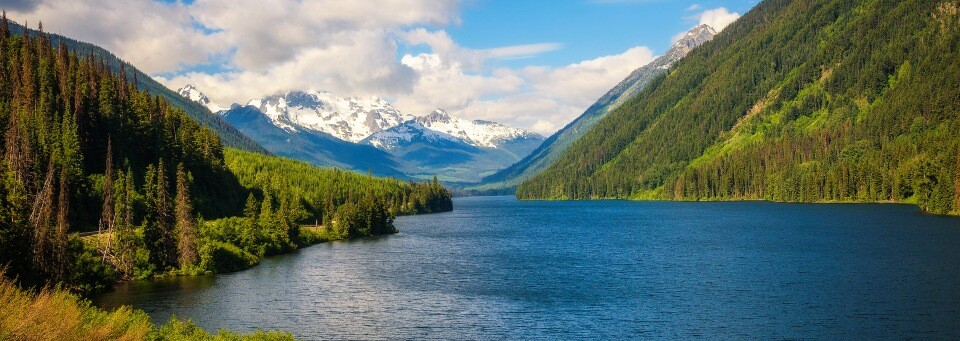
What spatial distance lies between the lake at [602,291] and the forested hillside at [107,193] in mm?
6651

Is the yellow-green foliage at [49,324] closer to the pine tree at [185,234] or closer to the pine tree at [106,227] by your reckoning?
the pine tree at [106,227]

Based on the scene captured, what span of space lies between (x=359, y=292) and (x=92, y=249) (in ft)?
120

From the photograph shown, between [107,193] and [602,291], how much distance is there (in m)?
76.5

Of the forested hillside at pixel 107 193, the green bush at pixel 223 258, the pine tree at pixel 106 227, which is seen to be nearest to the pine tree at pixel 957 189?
the forested hillside at pixel 107 193

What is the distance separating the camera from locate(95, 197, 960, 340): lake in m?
70.2

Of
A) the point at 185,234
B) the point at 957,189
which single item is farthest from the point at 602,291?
the point at 957,189

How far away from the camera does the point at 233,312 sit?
78.9 meters

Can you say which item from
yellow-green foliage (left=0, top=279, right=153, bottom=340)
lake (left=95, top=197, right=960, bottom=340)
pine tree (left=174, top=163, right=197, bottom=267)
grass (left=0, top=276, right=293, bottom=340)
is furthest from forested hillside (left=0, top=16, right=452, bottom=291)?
yellow-green foliage (left=0, top=279, right=153, bottom=340)

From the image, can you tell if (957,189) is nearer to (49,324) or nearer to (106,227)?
(106,227)

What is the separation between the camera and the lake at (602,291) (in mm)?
70188

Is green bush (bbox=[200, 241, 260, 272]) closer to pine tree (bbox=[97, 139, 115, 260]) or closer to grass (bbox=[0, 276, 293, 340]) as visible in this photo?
pine tree (bbox=[97, 139, 115, 260])

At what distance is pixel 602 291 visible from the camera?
90.3 m

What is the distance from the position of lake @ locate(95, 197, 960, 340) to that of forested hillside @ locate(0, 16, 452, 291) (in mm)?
6651

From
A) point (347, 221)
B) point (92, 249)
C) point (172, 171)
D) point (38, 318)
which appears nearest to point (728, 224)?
point (347, 221)
